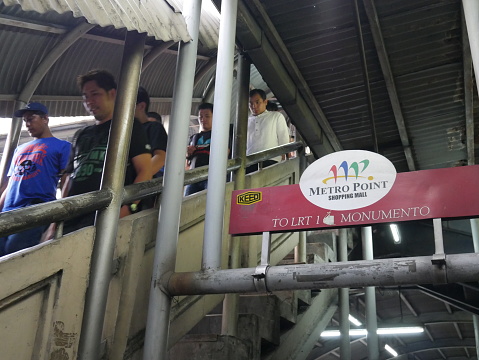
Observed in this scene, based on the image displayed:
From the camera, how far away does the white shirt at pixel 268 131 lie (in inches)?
272

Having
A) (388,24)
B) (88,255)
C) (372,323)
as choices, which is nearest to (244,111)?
(388,24)

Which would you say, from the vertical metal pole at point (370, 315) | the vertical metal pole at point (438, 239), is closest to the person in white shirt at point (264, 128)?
the vertical metal pole at point (370, 315)

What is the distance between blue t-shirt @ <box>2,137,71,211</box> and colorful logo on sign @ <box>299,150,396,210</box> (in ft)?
6.61

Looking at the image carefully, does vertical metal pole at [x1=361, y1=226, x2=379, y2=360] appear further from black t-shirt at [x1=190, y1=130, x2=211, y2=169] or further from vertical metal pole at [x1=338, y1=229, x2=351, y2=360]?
black t-shirt at [x1=190, y1=130, x2=211, y2=169]

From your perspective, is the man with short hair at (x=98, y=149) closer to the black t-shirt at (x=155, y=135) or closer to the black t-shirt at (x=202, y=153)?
the black t-shirt at (x=155, y=135)

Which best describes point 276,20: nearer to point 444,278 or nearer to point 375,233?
point 444,278

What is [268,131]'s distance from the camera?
690 cm

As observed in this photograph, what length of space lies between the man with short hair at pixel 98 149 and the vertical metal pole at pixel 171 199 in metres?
0.31

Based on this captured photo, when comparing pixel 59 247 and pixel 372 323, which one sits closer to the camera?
pixel 59 247

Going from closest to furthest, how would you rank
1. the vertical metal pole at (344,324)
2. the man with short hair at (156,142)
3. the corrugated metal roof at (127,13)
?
1. the corrugated metal roof at (127,13)
2. the man with short hair at (156,142)
3. the vertical metal pole at (344,324)

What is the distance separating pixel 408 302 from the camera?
1380cm

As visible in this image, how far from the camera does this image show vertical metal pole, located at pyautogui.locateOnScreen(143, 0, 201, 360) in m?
3.38

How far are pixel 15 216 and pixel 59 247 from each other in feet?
1.26

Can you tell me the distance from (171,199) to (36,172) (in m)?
1.18
